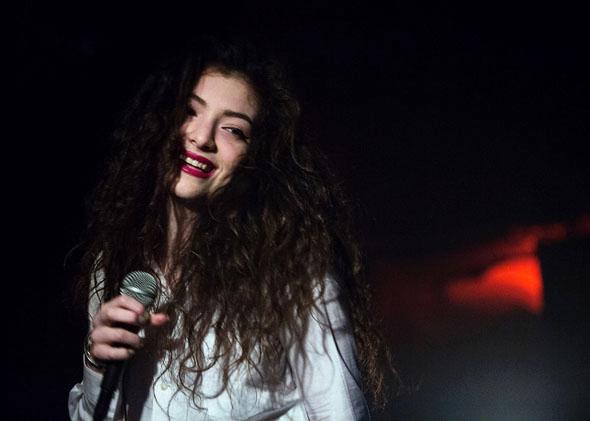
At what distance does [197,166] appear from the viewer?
4.58 feet

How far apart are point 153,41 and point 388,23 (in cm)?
101

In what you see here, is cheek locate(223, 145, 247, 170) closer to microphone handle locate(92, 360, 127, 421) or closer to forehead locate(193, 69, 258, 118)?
forehead locate(193, 69, 258, 118)

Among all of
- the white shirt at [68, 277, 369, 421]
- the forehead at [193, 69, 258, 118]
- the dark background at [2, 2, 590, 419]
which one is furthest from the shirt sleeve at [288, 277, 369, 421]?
the dark background at [2, 2, 590, 419]

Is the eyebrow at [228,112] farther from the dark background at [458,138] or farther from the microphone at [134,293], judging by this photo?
the dark background at [458,138]

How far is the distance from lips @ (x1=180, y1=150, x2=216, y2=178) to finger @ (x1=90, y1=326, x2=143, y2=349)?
1.87 ft

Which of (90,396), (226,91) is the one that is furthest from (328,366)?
(226,91)

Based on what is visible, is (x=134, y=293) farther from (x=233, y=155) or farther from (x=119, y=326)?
(x=233, y=155)

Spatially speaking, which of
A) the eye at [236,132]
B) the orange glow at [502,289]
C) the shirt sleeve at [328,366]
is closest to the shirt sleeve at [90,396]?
the shirt sleeve at [328,366]

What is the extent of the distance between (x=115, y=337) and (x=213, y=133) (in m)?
0.66

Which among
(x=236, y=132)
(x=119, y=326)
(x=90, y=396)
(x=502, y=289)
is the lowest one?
(x=90, y=396)

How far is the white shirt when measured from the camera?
105 centimetres

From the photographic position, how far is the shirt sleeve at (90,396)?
112 cm

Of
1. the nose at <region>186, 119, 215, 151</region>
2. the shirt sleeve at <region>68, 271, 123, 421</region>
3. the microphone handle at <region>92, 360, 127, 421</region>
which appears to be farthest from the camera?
the nose at <region>186, 119, 215, 151</region>

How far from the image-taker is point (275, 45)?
2271 mm
